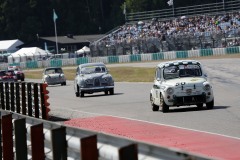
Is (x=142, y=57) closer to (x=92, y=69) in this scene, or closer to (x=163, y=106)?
(x=92, y=69)

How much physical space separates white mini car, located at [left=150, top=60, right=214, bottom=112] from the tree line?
9536 cm

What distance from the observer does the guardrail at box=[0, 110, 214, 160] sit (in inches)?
201

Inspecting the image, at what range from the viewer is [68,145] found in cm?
659

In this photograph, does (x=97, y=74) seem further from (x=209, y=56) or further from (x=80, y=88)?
(x=209, y=56)

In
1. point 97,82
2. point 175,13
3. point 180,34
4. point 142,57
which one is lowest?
point 97,82

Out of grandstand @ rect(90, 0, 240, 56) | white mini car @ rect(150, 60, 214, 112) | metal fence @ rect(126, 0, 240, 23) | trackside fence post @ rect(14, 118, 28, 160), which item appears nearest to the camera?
trackside fence post @ rect(14, 118, 28, 160)

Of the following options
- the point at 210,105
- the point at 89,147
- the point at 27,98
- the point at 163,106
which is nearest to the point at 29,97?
the point at 27,98

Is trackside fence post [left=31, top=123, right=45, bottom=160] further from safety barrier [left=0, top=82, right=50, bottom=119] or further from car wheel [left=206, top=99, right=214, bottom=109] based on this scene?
car wheel [left=206, top=99, right=214, bottom=109]

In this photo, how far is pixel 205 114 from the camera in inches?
836

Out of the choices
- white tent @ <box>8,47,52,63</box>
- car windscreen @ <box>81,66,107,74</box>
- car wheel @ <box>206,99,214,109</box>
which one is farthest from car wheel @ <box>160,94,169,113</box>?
white tent @ <box>8,47,52,63</box>

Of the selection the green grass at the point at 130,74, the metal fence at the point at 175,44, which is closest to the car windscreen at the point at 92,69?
the green grass at the point at 130,74

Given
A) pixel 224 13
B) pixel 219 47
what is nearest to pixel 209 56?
pixel 219 47

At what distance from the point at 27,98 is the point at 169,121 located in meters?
4.67

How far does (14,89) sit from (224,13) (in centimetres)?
6025
